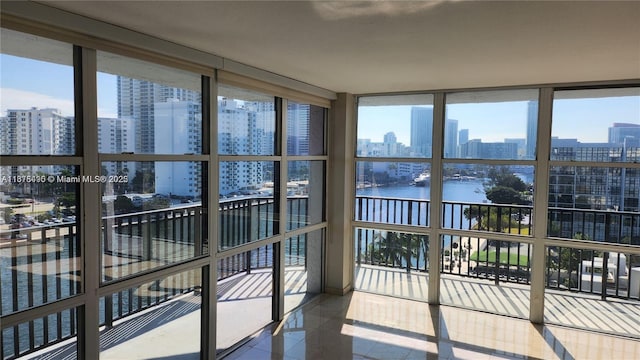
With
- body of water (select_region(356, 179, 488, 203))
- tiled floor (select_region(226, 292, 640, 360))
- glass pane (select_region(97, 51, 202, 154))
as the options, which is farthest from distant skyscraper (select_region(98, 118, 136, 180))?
body of water (select_region(356, 179, 488, 203))

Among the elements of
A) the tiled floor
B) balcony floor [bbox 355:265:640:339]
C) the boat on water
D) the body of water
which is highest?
the boat on water

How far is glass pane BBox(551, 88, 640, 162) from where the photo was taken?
4117 millimetres

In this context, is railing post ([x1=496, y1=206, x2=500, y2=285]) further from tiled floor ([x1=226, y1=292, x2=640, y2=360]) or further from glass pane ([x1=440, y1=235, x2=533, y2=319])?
tiled floor ([x1=226, y1=292, x2=640, y2=360])

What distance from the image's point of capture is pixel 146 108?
2859mm

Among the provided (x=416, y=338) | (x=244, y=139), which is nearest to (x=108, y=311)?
(x=244, y=139)

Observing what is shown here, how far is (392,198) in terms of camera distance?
17.2ft

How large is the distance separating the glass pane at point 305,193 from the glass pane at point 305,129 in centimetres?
16

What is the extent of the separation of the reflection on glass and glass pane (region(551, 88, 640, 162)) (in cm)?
16

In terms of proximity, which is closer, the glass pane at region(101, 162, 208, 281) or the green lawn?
the glass pane at region(101, 162, 208, 281)

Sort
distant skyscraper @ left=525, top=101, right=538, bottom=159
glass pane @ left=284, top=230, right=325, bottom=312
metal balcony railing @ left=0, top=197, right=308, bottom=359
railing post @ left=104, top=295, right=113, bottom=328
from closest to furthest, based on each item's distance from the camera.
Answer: metal balcony railing @ left=0, top=197, right=308, bottom=359 → railing post @ left=104, top=295, right=113, bottom=328 → distant skyscraper @ left=525, top=101, right=538, bottom=159 → glass pane @ left=284, top=230, right=325, bottom=312

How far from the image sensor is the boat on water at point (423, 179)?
501cm

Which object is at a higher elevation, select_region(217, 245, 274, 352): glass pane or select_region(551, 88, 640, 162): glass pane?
select_region(551, 88, 640, 162): glass pane

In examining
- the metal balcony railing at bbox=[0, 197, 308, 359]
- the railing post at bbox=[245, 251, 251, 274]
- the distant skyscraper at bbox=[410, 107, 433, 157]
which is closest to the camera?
the metal balcony railing at bbox=[0, 197, 308, 359]

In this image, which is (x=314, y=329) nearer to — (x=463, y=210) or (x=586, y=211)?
(x=463, y=210)
